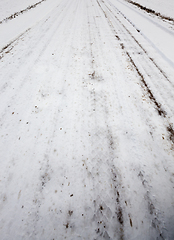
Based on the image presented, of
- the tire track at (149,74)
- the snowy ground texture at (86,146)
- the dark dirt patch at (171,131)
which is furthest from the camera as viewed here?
the tire track at (149,74)

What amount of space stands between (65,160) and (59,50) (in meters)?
3.97

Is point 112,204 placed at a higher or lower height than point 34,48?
lower

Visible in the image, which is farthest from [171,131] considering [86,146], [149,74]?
[149,74]

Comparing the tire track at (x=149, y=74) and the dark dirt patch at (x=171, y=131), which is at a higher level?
the tire track at (x=149, y=74)

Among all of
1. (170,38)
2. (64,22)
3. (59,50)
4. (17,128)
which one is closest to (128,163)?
(17,128)

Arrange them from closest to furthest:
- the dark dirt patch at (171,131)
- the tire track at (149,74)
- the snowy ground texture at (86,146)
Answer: the snowy ground texture at (86,146), the dark dirt patch at (171,131), the tire track at (149,74)

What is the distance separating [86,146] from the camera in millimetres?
1956

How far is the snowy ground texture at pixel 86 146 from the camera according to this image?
1372 millimetres

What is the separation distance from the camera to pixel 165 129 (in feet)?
7.09

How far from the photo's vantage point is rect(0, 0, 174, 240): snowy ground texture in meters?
1.37

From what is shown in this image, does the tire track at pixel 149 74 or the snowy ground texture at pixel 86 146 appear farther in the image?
the tire track at pixel 149 74

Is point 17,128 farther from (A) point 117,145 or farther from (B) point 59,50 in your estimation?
(B) point 59,50

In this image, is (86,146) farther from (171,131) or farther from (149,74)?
(149,74)

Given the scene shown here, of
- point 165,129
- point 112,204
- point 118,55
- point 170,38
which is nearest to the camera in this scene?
point 112,204
